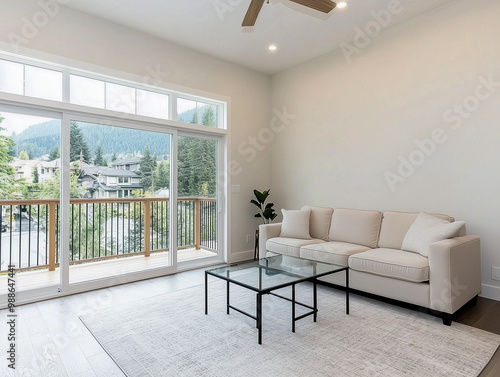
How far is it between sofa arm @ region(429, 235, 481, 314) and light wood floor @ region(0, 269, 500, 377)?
261 mm

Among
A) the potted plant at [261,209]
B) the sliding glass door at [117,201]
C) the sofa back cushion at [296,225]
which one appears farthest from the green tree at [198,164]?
the sofa back cushion at [296,225]

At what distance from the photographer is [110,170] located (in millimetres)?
3838

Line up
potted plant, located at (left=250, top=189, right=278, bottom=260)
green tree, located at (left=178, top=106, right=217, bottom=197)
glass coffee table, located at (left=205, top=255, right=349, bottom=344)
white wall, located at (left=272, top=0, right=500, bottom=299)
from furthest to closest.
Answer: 1. potted plant, located at (left=250, top=189, right=278, bottom=260)
2. green tree, located at (left=178, top=106, right=217, bottom=197)
3. white wall, located at (left=272, top=0, right=500, bottom=299)
4. glass coffee table, located at (left=205, top=255, right=349, bottom=344)

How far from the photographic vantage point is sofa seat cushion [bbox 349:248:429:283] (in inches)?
106

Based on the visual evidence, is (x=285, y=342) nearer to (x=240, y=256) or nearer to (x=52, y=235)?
(x=240, y=256)

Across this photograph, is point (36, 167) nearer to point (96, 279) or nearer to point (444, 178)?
point (96, 279)

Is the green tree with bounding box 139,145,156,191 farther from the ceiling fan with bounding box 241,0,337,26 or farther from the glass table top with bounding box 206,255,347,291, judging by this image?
the ceiling fan with bounding box 241,0,337,26

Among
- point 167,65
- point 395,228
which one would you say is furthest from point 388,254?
point 167,65

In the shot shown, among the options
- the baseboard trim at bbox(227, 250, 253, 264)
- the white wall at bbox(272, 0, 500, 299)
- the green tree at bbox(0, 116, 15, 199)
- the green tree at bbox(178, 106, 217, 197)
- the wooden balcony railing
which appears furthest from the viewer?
the baseboard trim at bbox(227, 250, 253, 264)

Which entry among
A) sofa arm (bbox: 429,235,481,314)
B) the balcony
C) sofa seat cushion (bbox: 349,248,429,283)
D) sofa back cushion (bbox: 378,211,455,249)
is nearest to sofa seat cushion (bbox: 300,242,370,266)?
sofa seat cushion (bbox: 349,248,429,283)

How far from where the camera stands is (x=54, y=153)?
132 inches

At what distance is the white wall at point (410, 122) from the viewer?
3170 mm

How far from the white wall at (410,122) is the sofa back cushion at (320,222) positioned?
39 centimetres

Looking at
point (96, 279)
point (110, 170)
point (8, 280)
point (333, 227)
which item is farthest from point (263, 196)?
point (8, 280)
